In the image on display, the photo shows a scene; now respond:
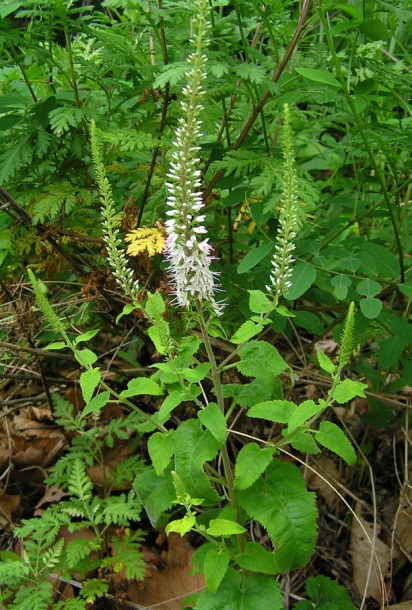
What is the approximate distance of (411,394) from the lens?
3021 millimetres

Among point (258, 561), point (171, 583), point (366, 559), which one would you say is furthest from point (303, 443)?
point (366, 559)

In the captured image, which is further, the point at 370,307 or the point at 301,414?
the point at 370,307

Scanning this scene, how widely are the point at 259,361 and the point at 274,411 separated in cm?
17

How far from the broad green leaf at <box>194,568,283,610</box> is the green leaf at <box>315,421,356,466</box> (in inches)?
20.8

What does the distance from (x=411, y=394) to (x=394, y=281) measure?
0.88 m

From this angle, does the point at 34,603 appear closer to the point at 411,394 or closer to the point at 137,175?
the point at 137,175

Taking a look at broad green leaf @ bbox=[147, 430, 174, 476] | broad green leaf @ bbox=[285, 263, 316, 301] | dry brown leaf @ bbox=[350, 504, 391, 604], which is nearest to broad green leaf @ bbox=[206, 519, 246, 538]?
broad green leaf @ bbox=[147, 430, 174, 476]

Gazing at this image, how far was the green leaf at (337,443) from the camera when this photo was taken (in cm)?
166

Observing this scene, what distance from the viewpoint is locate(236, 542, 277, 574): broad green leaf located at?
1.80 metres

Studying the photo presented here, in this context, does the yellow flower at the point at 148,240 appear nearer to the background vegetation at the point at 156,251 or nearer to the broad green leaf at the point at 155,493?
the background vegetation at the point at 156,251

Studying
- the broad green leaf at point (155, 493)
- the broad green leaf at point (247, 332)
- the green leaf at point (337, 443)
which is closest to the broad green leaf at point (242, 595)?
the broad green leaf at point (155, 493)

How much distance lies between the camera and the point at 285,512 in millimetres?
1729

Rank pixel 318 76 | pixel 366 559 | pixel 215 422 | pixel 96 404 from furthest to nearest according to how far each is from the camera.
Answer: pixel 366 559 < pixel 318 76 < pixel 96 404 < pixel 215 422

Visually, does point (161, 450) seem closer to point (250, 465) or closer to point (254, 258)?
point (250, 465)
